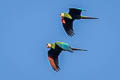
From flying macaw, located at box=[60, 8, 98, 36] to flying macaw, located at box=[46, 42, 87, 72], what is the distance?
425 centimetres

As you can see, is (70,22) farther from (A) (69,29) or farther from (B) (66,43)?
(B) (66,43)

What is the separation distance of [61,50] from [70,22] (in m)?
6.89

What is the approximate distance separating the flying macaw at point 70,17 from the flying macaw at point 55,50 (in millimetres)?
4250

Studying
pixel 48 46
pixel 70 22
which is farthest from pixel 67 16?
pixel 48 46

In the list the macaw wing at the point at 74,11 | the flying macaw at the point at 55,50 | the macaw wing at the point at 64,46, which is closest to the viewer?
the macaw wing at the point at 64,46

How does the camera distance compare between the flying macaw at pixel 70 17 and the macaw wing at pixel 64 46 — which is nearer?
the macaw wing at pixel 64 46

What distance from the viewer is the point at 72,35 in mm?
68312

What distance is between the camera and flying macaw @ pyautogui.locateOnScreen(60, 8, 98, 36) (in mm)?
69156

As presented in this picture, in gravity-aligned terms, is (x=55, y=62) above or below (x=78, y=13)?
below

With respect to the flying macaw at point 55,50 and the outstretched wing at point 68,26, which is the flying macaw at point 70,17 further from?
the flying macaw at point 55,50

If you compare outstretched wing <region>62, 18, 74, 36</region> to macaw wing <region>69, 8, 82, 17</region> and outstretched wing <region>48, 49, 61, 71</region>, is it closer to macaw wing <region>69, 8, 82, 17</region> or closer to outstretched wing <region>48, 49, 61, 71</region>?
macaw wing <region>69, 8, 82, 17</region>

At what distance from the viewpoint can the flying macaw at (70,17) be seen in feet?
227

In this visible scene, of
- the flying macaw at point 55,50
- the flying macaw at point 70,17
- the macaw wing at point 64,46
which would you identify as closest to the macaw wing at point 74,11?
the flying macaw at point 70,17

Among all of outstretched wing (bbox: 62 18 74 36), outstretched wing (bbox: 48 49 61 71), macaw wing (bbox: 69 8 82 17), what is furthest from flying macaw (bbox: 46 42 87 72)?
macaw wing (bbox: 69 8 82 17)
